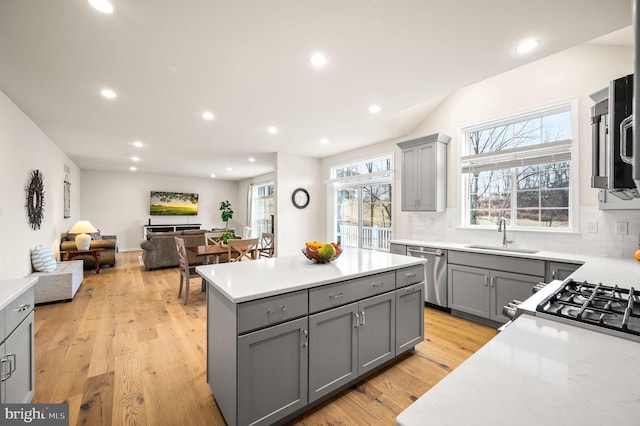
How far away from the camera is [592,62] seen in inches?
111

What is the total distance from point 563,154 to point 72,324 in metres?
5.85

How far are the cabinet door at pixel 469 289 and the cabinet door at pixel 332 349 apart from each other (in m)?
1.94

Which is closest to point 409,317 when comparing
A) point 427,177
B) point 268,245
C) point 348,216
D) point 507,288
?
point 507,288

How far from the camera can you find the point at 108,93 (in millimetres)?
3078

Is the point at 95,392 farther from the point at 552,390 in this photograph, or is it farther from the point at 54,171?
the point at 54,171

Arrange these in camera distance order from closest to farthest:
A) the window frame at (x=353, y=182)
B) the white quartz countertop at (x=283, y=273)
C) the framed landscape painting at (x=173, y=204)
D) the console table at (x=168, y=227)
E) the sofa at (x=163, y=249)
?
the white quartz countertop at (x=283, y=273) → the window frame at (x=353, y=182) → the sofa at (x=163, y=249) → the console table at (x=168, y=227) → the framed landscape painting at (x=173, y=204)

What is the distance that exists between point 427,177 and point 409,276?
7.16ft

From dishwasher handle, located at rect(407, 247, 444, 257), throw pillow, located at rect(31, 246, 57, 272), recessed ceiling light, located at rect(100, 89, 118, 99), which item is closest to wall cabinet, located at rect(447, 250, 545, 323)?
dishwasher handle, located at rect(407, 247, 444, 257)

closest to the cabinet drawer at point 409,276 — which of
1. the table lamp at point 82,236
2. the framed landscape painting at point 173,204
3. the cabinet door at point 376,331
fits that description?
the cabinet door at point 376,331

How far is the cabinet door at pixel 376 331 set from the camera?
199 centimetres

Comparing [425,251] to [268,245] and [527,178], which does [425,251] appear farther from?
[268,245]

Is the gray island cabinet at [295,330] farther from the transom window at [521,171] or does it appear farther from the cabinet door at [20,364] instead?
the transom window at [521,171]

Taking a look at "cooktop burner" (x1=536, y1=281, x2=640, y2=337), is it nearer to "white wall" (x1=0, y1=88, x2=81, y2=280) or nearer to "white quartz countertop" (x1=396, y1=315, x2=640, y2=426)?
"white quartz countertop" (x1=396, y1=315, x2=640, y2=426)

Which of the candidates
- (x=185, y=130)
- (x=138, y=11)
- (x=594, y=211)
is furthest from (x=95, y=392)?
(x=594, y=211)
